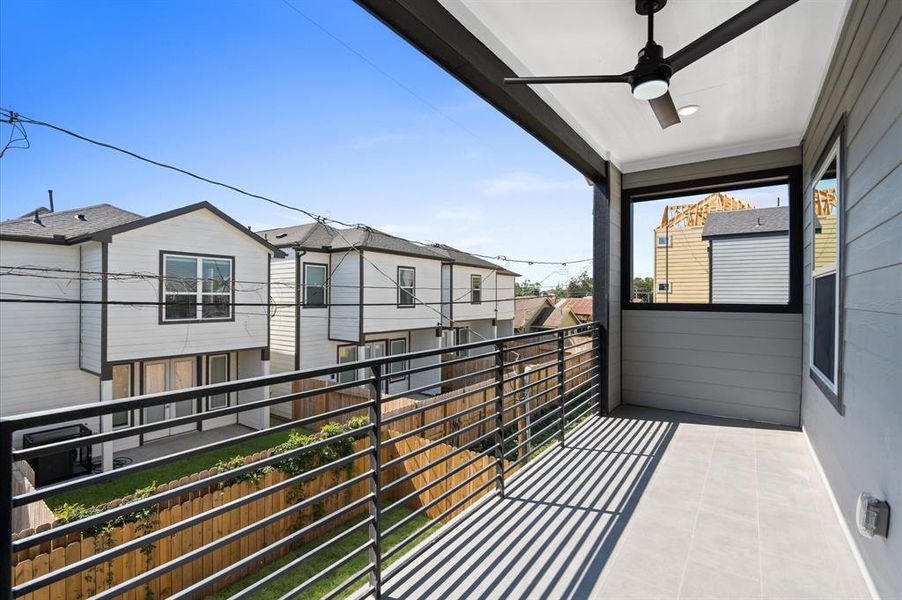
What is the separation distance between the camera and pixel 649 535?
7.11 feet

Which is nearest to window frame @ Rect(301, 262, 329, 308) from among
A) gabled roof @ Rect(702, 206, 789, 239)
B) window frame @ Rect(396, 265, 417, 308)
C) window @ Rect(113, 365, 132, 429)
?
window frame @ Rect(396, 265, 417, 308)

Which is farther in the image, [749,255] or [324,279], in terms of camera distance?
[324,279]

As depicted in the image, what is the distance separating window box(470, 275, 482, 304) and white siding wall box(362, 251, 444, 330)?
1694 mm

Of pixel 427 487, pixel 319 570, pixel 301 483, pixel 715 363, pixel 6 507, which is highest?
pixel 6 507

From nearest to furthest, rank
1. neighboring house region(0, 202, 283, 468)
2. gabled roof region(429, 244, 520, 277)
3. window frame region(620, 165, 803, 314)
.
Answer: window frame region(620, 165, 803, 314) < neighboring house region(0, 202, 283, 468) < gabled roof region(429, 244, 520, 277)

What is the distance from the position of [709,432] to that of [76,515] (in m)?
4.96

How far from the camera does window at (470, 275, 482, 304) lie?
1432 cm

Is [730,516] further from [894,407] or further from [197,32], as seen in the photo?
[197,32]

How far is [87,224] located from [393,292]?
6119 mm

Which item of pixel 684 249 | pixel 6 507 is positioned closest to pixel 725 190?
pixel 684 249

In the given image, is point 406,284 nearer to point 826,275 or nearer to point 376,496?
point 826,275

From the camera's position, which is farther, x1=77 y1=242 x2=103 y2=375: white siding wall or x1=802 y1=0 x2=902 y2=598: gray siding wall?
x1=77 y1=242 x2=103 y2=375: white siding wall

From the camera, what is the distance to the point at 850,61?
7.25ft

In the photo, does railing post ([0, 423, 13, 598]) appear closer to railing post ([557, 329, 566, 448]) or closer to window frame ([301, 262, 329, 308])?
railing post ([557, 329, 566, 448])
